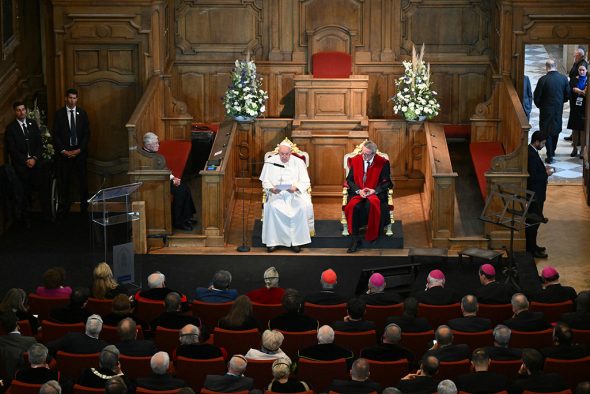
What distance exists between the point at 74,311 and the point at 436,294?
3141 mm

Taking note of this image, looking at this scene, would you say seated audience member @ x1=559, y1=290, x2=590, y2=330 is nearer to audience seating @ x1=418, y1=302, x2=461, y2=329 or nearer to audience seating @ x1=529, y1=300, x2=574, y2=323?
audience seating @ x1=529, y1=300, x2=574, y2=323

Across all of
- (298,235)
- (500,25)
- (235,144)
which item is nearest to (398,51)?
(500,25)

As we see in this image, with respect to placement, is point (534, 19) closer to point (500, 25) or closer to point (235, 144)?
point (500, 25)

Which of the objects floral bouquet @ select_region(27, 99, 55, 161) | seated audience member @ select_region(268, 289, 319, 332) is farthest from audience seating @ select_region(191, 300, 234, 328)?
floral bouquet @ select_region(27, 99, 55, 161)

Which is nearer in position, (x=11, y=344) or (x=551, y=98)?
(x=11, y=344)

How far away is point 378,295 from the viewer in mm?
11852

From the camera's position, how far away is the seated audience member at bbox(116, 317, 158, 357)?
10203 millimetres

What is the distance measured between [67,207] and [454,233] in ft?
15.8

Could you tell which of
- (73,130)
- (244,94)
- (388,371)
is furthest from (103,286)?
(244,94)

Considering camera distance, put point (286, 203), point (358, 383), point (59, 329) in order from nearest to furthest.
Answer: point (358, 383) < point (59, 329) < point (286, 203)

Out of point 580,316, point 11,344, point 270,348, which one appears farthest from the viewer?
point 580,316

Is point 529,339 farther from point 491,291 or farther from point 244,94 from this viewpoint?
point 244,94

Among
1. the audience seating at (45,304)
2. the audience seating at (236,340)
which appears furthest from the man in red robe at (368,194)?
the audience seating at (236,340)

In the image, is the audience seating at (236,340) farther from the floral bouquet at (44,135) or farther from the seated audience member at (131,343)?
the floral bouquet at (44,135)
